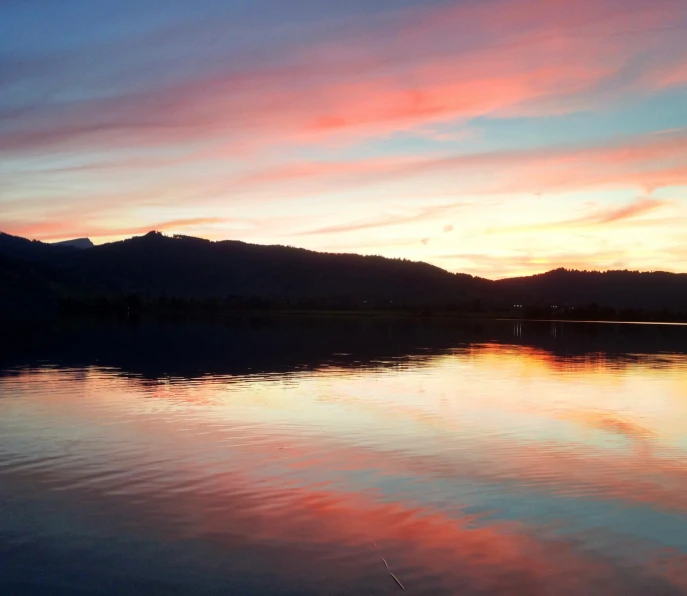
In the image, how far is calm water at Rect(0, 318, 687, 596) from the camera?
10.7m

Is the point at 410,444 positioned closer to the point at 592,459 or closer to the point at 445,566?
the point at 592,459

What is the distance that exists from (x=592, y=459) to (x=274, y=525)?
9.19m

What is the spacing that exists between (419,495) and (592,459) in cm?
589

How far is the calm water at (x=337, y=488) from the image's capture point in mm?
10680

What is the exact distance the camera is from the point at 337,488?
49.6 ft

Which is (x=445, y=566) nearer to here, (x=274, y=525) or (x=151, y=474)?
(x=274, y=525)

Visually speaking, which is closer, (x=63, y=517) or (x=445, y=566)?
(x=445, y=566)

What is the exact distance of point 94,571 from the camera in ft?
34.5

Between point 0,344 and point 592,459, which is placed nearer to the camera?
point 592,459

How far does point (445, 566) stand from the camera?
1095 cm

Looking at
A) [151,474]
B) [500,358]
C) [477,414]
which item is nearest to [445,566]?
[151,474]

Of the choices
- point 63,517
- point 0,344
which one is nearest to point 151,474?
point 63,517

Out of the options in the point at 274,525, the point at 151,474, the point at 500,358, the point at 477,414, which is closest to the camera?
the point at 274,525

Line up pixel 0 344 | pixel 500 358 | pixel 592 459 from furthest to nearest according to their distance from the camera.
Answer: pixel 0 344 → pixel 500 358 → pixel 592 459
